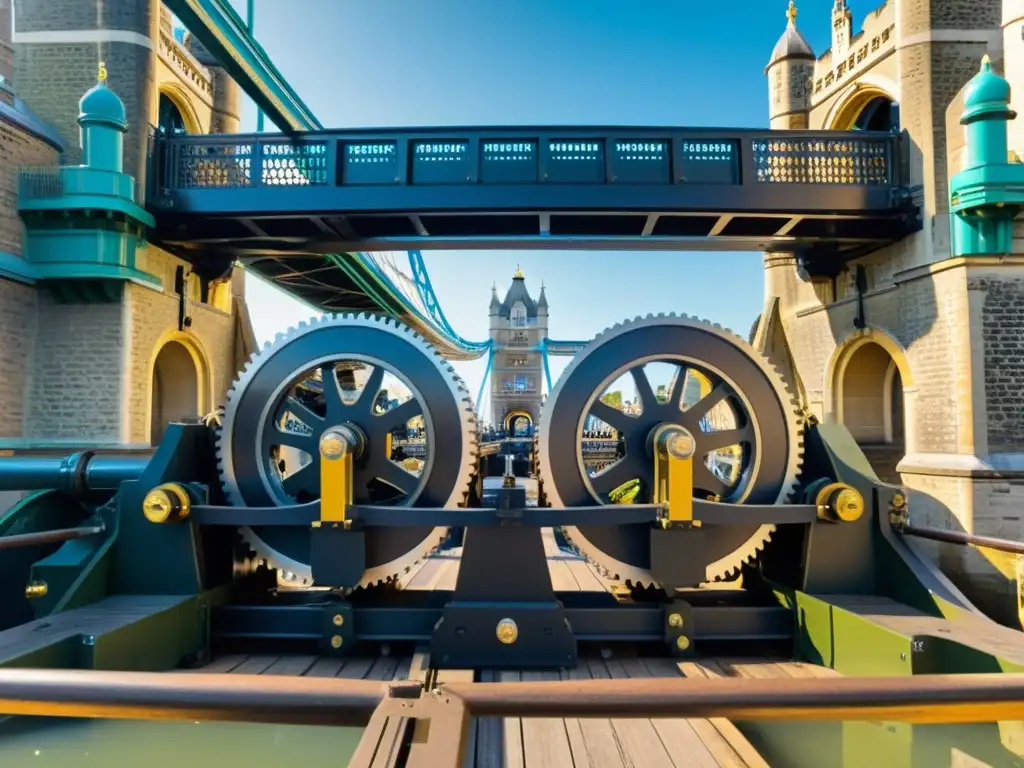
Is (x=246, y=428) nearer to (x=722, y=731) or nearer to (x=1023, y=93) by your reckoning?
(x=722, y=731)

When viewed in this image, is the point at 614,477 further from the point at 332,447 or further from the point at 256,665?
the point at 256,665

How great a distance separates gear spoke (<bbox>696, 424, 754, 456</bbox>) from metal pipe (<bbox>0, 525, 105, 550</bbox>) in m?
3.41

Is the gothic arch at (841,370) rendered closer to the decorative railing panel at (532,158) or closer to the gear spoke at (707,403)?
the decorative railing panel at (532,158)

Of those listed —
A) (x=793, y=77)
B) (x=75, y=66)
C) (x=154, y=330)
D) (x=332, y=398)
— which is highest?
(x=793, y=77)

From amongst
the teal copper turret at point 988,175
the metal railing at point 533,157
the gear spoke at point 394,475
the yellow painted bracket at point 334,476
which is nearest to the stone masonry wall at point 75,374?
the metal railing at point 533,157

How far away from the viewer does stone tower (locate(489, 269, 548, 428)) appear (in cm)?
5403

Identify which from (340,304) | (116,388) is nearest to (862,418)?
(116,388)

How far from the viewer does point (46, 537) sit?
107 inches

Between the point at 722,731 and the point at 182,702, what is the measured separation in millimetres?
2155

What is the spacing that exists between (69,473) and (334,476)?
1.93 m

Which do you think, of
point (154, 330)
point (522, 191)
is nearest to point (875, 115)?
point (522, 191)

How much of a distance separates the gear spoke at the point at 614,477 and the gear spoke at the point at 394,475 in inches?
41.1

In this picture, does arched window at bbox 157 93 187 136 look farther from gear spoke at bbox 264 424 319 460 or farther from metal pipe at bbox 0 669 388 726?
metal pipe at bbox 0 669 388 726

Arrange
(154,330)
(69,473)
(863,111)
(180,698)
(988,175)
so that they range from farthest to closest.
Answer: (863,111)
(154,330)
(988,175)
(69,473)
(180,698)
